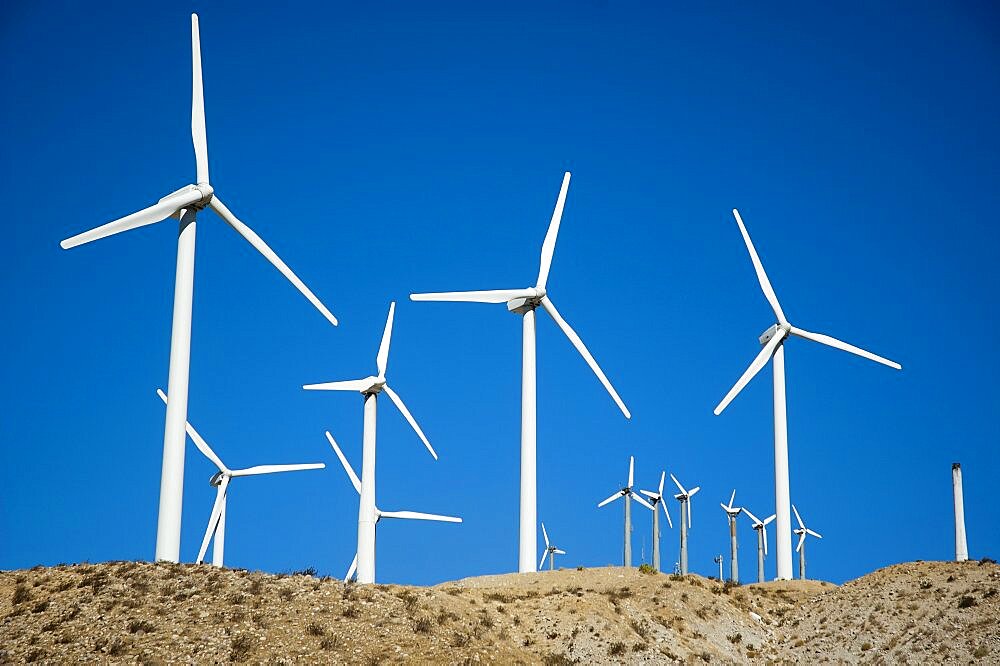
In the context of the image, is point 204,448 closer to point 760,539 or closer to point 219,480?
point 219,480

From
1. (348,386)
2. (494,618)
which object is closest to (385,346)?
(348,386)

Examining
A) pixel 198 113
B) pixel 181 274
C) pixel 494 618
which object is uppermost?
pixel 198 113

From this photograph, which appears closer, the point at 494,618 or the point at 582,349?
the point at 494,618

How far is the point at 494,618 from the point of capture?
56469 millimetres

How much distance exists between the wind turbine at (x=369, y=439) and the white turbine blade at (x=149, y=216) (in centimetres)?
3071

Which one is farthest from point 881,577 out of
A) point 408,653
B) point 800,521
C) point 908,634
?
point 800,521

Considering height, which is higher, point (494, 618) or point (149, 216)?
point (149, 216)

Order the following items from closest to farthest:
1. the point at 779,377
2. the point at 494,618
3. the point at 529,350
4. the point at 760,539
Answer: the point at 494,618 < the point at 529,350 < the point at 779,377 < the point at 760,539

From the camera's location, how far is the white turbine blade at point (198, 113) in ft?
215

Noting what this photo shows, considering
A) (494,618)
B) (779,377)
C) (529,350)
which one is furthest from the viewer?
(779,377)

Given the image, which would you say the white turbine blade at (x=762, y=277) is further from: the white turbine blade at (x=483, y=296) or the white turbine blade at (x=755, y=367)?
the white turbine blade at (x=483, y=296)

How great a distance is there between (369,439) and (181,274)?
3488cm

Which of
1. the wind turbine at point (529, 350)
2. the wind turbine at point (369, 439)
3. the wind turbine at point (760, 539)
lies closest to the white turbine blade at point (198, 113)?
the wind turbine at point (529, 350)

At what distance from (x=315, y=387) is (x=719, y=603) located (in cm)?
3946
